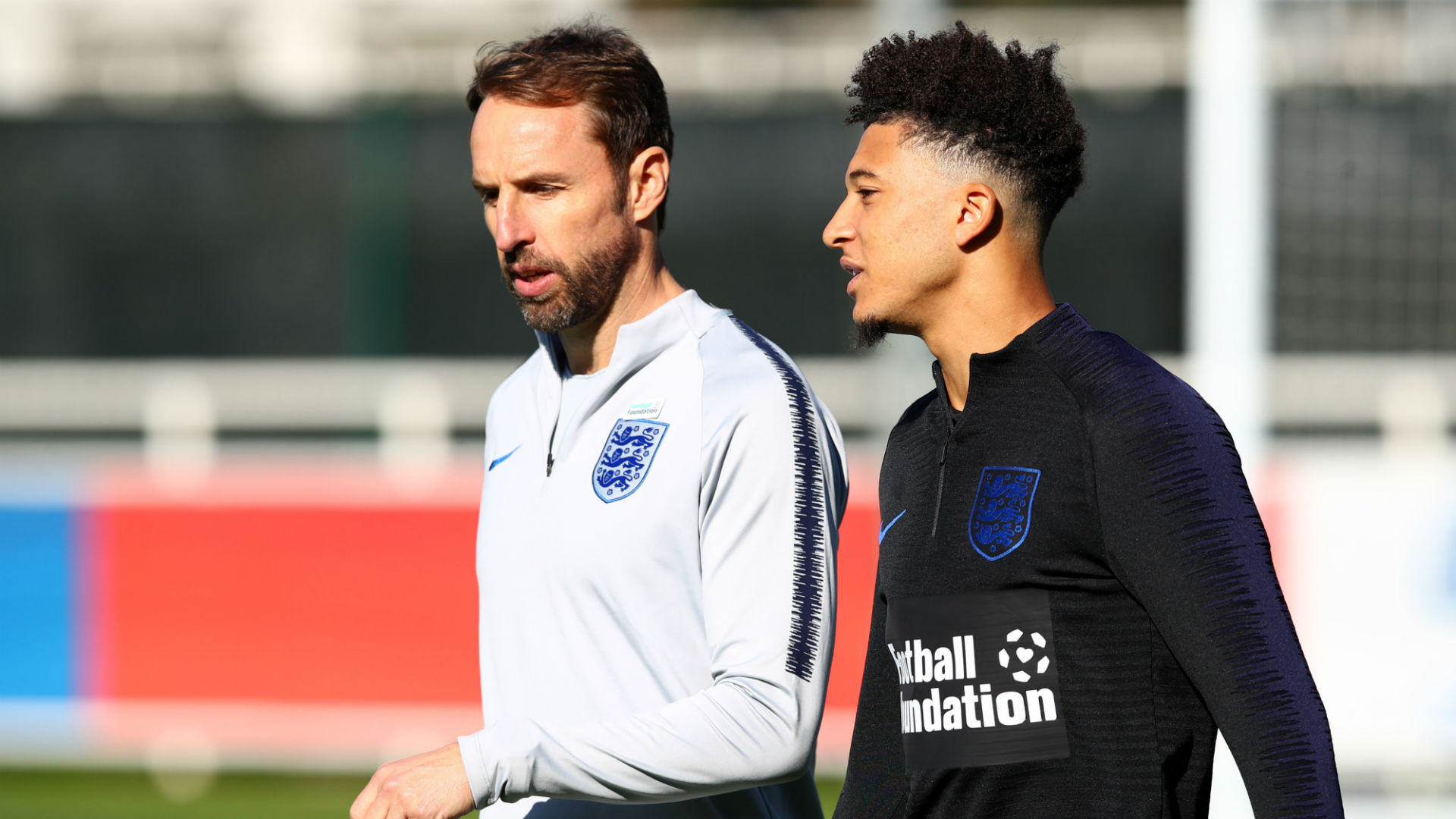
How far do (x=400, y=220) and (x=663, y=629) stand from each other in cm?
653

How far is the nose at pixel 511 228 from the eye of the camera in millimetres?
2320

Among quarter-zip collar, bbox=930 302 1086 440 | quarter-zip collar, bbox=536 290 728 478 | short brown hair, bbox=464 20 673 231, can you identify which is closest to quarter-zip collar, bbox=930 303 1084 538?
quarter-zip collar, bbox=930 302 1086 440

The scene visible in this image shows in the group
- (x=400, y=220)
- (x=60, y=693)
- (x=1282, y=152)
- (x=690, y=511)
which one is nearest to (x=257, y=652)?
(x=60, y=693)

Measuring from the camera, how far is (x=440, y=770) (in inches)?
74.2

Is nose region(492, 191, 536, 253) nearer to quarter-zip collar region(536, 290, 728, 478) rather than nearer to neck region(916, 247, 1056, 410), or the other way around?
quarter-zip collar region(536, 290, 728, 478)

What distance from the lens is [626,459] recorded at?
2.22 m

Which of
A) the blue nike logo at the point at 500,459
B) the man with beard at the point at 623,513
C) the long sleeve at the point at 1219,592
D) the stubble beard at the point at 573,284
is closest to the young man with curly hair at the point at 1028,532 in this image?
the long sleeve at the point at 1219,592

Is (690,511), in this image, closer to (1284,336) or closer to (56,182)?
(1284,336)

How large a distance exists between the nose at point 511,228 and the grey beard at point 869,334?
0.51 metres

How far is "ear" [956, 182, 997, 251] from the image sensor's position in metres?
1.99

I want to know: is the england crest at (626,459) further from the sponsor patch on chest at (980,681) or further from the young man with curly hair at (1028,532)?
the sponsor patch on chest at (980,681)

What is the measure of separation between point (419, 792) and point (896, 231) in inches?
34.3

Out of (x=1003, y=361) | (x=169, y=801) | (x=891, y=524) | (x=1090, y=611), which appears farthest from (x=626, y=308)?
(x=169, y=801)

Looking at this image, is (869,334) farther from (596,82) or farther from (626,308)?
(596,82)
